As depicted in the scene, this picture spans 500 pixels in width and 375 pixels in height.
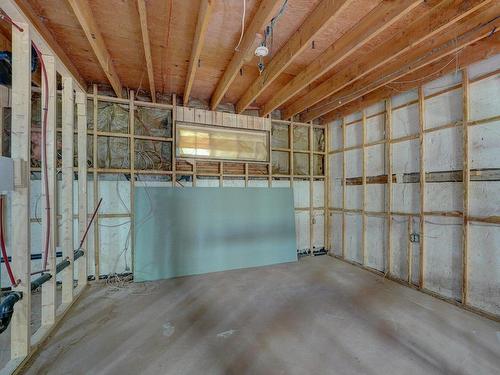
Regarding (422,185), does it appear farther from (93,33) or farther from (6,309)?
(6,309)

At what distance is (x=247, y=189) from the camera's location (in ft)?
14.0

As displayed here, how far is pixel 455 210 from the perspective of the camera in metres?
2.89

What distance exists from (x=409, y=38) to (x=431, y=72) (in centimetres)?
96

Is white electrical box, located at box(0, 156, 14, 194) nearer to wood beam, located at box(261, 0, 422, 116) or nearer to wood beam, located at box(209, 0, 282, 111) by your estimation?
wood beam, located at box(209, 0, 282, 111)

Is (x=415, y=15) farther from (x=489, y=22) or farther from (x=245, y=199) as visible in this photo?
(x=245, y=199)

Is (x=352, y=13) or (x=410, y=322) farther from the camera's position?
(x=410, y=322)

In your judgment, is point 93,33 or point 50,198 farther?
point 50,198

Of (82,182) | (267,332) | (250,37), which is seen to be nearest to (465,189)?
(267,332)

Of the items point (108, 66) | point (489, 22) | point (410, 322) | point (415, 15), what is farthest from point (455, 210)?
point (108, 66)

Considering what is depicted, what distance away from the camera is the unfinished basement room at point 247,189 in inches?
76.4

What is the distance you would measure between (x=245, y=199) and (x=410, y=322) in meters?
2.78

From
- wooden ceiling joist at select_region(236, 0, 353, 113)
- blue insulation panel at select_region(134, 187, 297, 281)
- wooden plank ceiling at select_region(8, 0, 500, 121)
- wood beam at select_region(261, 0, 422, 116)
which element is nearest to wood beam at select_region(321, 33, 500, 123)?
wooden plank ceiling at select_region(8, 0, 500, 121)

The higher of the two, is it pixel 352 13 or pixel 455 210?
pixel 352 13

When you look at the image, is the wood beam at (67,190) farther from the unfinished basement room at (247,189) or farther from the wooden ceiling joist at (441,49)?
the wooden ceiling joist at (441,49)
